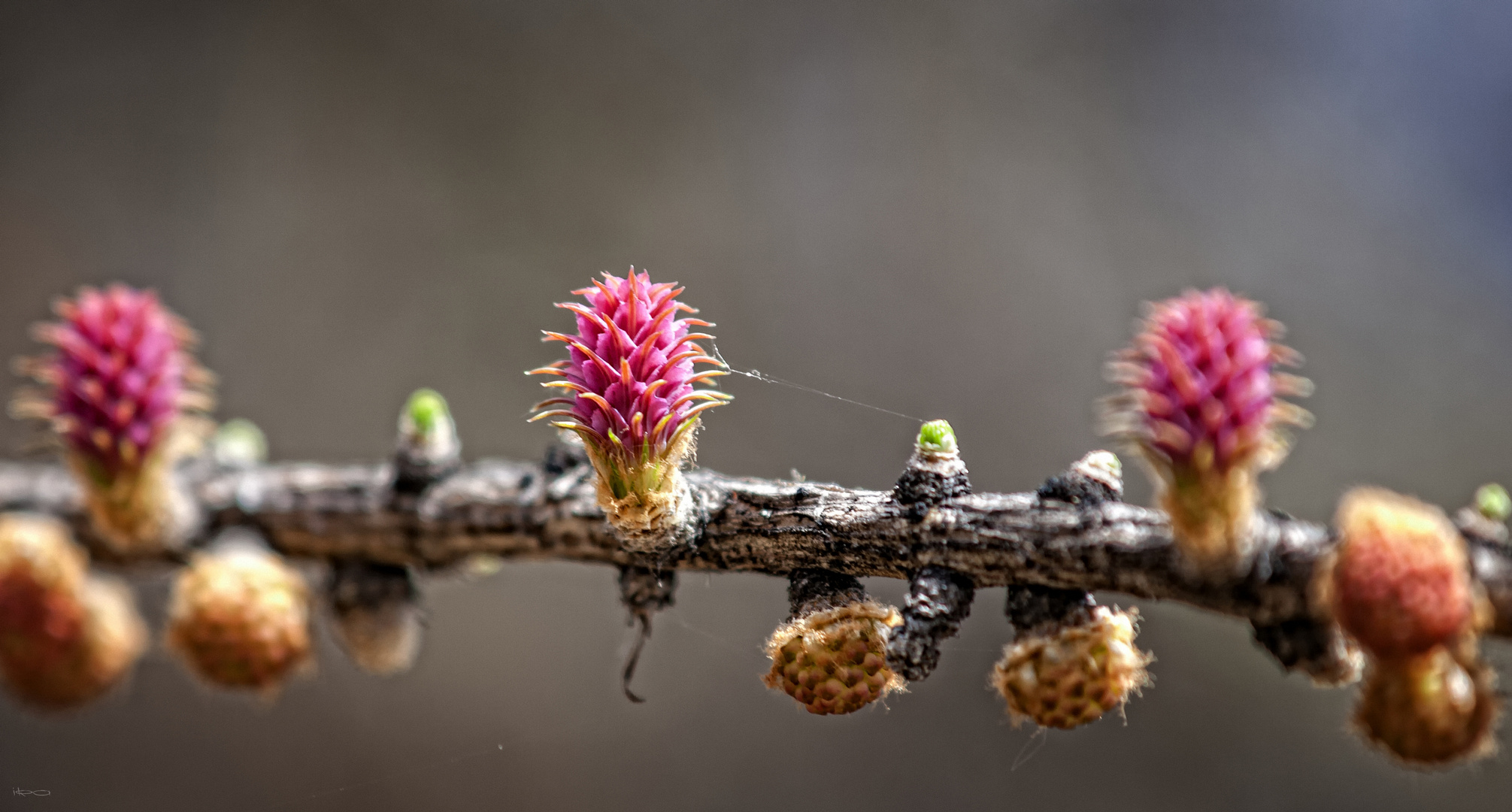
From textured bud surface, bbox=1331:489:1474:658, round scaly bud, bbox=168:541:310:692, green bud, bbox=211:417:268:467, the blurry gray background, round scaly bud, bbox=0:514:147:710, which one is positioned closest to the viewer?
textured bud surface, bbox=1331:489:1474:658

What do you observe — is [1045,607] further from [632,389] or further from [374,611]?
[374,611]

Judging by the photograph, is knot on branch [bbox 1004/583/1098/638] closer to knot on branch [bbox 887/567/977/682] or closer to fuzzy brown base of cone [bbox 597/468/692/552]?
knot on branch [bbox 887/567/977/682]

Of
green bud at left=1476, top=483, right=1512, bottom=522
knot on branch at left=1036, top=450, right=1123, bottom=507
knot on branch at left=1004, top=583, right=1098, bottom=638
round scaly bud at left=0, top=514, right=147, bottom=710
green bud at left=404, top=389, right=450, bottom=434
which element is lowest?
round scaly bud at left=0, top=514, right=147, bottom=710

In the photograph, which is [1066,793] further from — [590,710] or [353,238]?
[353,238]

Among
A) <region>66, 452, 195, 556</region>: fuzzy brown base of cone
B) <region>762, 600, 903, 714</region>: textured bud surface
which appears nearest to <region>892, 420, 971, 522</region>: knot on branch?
<region>762, 600, 903, 714</region>: textured bud surface

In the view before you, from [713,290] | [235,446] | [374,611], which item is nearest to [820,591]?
[374,611]

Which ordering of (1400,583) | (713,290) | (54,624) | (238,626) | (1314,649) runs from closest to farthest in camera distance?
(1400,583), (1314,649), (238,626), (54,624), (713,290)

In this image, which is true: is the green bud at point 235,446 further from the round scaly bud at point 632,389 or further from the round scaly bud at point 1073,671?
the round scaly bud at point 1073,671

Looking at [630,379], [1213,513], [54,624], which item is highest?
[630,379]
